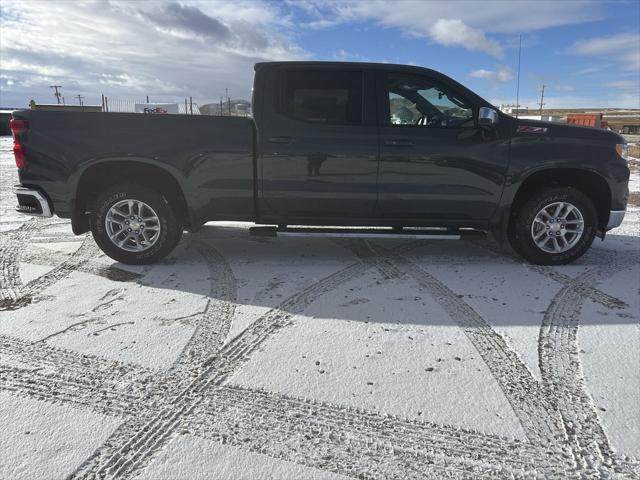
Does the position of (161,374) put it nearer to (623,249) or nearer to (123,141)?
(123,141)

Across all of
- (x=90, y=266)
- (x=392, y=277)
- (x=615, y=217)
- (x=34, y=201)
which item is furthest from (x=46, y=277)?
(x=615, y=217)

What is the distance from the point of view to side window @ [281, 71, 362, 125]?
433 centimetres

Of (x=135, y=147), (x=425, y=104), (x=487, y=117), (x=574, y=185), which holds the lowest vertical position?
(x=574, y=185)

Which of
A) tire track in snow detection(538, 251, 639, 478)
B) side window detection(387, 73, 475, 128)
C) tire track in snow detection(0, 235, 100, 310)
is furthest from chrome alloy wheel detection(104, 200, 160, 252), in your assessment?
tire track in snow detection(538, 251, 639, 478)

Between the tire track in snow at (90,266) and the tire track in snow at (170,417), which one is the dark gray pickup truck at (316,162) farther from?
the tire track in snow at (170,417)

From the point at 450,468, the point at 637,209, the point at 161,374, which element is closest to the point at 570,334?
the point at 450,468

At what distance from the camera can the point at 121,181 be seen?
4465mm

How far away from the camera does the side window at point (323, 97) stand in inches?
171

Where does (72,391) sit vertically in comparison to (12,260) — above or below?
below

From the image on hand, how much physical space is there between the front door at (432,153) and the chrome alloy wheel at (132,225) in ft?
7.46

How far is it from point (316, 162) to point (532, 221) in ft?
7.49

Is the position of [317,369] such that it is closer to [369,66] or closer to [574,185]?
[369,66]

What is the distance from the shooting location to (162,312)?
3.47 metres

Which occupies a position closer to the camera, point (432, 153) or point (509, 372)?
point (509, 372)
